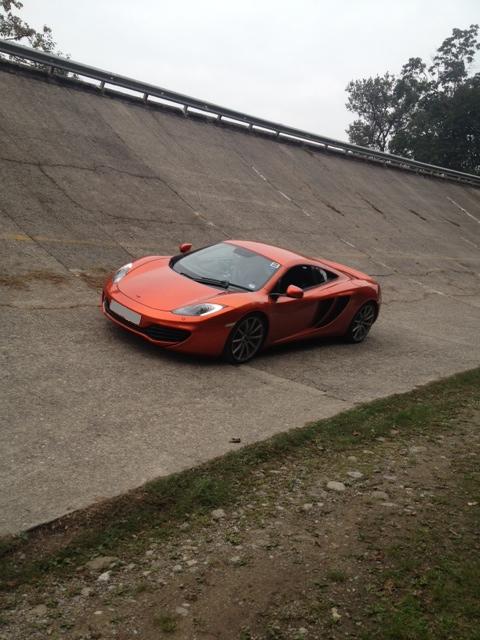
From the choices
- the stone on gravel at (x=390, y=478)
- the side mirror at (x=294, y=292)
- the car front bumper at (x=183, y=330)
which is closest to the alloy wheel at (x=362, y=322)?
the side mirror at (x=294, y=292)

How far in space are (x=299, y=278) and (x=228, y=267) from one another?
3.14 ft

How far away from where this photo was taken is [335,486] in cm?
471

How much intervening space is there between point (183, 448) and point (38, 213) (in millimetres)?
7313

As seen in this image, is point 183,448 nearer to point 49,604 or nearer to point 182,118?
point 49,604

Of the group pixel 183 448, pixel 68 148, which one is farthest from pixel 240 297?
pixel 68 148

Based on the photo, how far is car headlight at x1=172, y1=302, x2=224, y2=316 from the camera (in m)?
7.03

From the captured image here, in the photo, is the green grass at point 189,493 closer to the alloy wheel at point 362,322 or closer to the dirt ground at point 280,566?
the dirt ground at point 280,566

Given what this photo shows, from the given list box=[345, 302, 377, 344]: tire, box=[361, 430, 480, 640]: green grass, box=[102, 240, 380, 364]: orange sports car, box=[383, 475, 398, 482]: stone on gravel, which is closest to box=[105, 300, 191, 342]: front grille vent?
box=[102, 240, 380, 364]: orange sports car

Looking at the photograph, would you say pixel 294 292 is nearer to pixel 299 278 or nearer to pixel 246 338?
pixel 299 278

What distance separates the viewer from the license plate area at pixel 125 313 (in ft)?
23.1

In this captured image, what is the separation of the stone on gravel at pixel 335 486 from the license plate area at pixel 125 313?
10.1 feet

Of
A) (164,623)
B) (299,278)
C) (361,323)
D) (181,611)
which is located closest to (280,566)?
(181,611)

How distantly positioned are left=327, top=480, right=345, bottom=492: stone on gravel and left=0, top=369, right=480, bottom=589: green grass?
1.19ft

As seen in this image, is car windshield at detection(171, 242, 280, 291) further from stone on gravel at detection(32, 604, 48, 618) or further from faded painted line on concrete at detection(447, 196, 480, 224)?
faded painted line on concrete at detection(447, 196, 480, 224)
